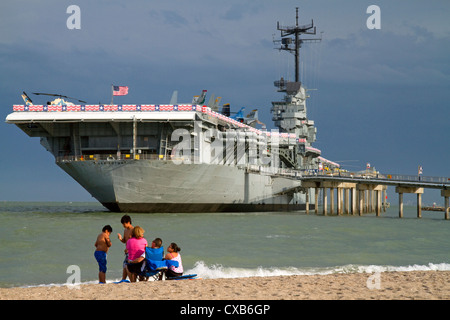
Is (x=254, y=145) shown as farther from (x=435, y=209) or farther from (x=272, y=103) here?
(x=435, y=209)

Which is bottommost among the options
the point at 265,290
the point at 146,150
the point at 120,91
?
the point at 265,290

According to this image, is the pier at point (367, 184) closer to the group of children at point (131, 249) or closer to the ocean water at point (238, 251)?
the ocean water at point (238, 251)

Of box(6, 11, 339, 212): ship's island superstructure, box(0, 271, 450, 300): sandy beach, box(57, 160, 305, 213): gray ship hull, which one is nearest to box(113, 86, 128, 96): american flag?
box(6, 11, 339, 212): ship's island superstructure

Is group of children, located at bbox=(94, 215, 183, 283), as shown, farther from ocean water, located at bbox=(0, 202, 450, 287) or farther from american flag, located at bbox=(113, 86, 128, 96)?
american flag, located at bbox=(113, 86, 128, 96)

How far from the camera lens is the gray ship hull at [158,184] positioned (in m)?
47.1

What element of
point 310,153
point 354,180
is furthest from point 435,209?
point 354,180

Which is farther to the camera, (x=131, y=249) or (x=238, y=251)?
(x=238, y=251)

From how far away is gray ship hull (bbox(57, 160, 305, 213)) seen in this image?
154 feet

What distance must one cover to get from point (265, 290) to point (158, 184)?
36468 millimetres

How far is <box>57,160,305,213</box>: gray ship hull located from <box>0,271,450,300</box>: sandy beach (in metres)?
33.2

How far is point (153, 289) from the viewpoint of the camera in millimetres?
12641

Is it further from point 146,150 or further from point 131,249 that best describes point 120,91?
point 131,249

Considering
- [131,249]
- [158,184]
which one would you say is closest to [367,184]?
[158,184]

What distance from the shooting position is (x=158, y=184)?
48.2 meters
